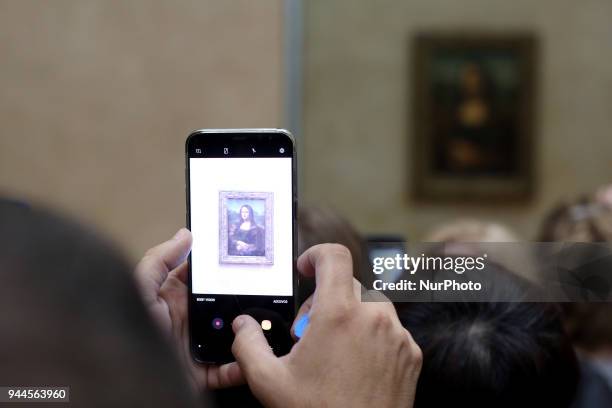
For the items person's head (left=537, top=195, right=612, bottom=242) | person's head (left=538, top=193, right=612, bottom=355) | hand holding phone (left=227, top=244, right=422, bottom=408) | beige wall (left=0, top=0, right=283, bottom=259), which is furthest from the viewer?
beige wall (left=0, top=0, right=283, bottom=259)

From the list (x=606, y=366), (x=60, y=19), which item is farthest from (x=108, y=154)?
(x=606, y=366)

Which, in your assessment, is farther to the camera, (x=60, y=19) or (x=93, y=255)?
(x=60, y=19)

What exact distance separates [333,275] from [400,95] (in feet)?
12.7

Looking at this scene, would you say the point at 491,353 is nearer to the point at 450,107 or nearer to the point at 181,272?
the point at 181,272

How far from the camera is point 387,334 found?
707mm

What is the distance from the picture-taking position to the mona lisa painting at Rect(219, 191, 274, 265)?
740 millimetres

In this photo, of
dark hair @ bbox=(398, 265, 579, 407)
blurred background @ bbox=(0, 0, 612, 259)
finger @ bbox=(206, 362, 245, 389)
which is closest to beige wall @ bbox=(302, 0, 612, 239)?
blurred background @ bbox=(0, 0, 612, 259)

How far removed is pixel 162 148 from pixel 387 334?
6.43 feet

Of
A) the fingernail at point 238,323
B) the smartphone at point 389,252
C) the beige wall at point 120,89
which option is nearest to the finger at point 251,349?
the fingernail at point 238,323

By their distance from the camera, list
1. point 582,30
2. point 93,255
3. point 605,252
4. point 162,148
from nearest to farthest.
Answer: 1. point 93,255
2. point 605,252
3. point 162,148
4. point 582,30

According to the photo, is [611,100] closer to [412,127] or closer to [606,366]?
[412,127]

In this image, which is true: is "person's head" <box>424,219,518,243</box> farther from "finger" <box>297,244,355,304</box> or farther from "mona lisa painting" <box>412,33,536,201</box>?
"mona lisa painting" <box>412,33,536,201</box>

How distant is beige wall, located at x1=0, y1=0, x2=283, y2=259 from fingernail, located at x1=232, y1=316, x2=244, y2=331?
191 cm

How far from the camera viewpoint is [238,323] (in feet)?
2.47
